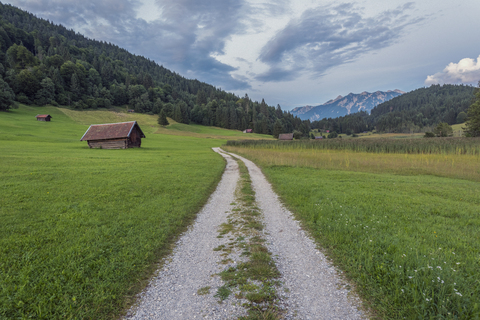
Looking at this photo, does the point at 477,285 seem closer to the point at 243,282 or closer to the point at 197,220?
the point at 243,282

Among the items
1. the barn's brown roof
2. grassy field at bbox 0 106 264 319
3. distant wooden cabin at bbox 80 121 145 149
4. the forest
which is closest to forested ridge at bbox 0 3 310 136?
the forest

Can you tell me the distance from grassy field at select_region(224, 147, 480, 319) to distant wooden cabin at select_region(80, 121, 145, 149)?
122 feet

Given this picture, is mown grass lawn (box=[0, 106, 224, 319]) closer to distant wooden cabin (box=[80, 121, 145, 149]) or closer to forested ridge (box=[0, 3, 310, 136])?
distant wooden cabin (box=[80, 121, 145, 149])

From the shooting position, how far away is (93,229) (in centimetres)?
628

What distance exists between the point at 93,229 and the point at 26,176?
32.2ft

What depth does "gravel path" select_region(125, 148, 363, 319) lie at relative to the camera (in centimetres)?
347

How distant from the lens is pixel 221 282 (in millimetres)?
4258

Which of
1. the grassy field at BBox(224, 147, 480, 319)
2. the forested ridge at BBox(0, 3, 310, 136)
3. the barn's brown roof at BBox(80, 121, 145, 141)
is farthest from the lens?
the forested ridge at BBox(0, 3, 310, 136)

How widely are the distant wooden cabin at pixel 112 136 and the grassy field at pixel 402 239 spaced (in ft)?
122

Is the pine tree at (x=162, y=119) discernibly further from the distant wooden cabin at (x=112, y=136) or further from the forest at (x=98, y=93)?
the distant wooden cabin at (x=112, y=136)

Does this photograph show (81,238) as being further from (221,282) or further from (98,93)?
(98,93)

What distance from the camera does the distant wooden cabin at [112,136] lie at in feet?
130

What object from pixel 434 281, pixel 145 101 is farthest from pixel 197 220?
pixel 145 101

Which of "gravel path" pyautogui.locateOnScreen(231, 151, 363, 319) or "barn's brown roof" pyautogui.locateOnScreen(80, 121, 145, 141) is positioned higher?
"barn's brown roof" pyautogui.locateOnScreen(80, 121, 145, 141)
